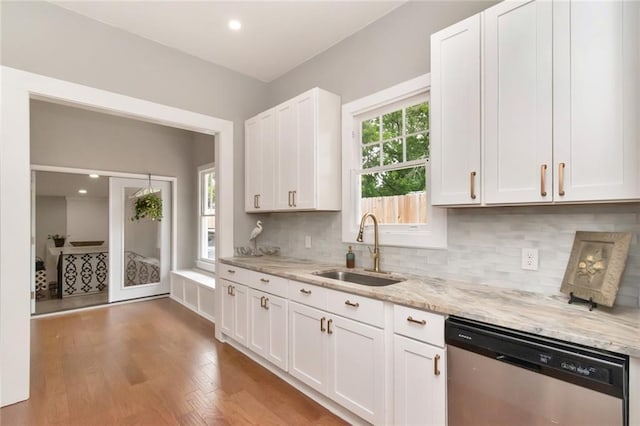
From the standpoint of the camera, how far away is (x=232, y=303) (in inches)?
125

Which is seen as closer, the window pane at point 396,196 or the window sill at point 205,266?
the window pane at point 396,196

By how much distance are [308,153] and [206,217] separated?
126 inches

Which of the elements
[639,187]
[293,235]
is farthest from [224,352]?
[639,187]

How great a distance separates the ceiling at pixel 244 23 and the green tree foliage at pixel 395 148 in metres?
0.90

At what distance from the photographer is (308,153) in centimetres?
280

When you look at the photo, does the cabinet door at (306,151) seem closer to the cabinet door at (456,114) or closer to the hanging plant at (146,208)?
the cabinet door at (456,114)

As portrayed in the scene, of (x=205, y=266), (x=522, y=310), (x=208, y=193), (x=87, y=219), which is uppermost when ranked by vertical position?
(x=208, y=193)

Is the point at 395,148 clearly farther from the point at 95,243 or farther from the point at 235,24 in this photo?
the point at 95,243

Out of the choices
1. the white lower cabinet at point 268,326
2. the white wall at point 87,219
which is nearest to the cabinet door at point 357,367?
the white lower cabinet at point 268,326

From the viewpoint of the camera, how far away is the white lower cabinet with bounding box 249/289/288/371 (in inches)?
98.3

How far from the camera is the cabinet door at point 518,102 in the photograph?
4.89ft

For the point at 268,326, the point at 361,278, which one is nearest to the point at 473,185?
the point at 361,278

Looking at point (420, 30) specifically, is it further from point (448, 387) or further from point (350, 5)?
point (448, 387)

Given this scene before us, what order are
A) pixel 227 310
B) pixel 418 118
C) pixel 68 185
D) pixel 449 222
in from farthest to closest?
1. pixel 68 185
2. pixel 227 310
3. pixel 418 118
4. pixel 449 222
